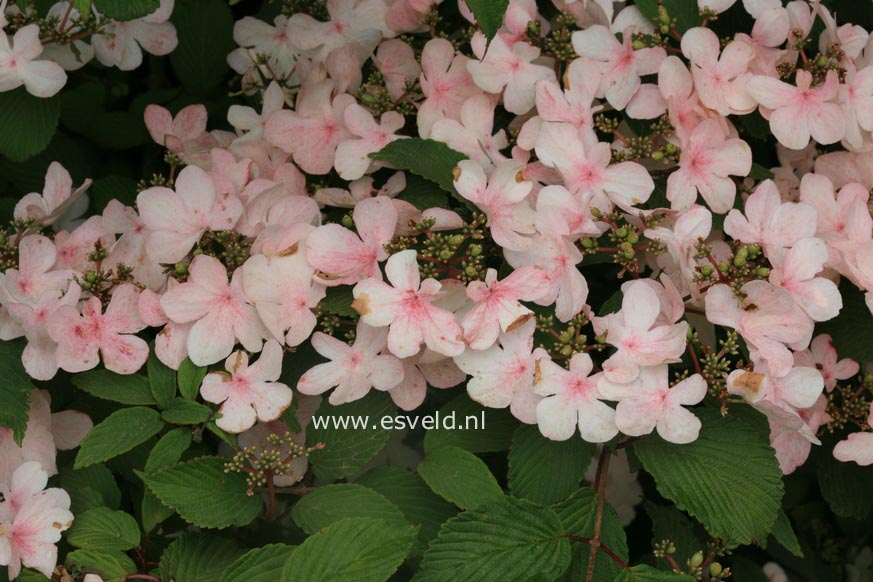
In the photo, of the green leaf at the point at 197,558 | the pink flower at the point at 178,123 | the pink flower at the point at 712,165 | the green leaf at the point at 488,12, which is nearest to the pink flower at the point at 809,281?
the pink flower at the point at 712,165

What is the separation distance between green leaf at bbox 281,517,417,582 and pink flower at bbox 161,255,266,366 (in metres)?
0.20

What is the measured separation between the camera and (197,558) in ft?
3.35

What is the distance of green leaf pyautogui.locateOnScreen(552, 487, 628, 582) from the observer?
1.00 meters

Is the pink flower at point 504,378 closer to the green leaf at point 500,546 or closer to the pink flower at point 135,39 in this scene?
the green leaf at point 500,546

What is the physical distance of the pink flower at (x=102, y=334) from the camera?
1.04 m

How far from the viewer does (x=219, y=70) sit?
1.38 m

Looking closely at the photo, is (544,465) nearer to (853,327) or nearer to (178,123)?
(853,327)

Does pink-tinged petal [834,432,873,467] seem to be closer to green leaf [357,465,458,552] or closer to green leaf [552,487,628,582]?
green leaf [552,487,628,582]

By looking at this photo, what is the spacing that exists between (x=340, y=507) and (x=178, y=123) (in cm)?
51

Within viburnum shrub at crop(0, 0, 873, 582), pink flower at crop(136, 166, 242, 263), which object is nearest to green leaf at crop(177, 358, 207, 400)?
viburnum shrub at crop(0, 0, 873, 582)

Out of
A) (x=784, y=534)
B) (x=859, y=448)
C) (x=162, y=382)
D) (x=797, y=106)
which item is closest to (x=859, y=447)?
(x=859, y=448)

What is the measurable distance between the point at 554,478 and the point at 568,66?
0.42 m

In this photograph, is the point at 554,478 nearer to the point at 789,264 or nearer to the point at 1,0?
the point at 789,264

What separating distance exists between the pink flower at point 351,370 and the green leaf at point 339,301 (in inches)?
0.9
